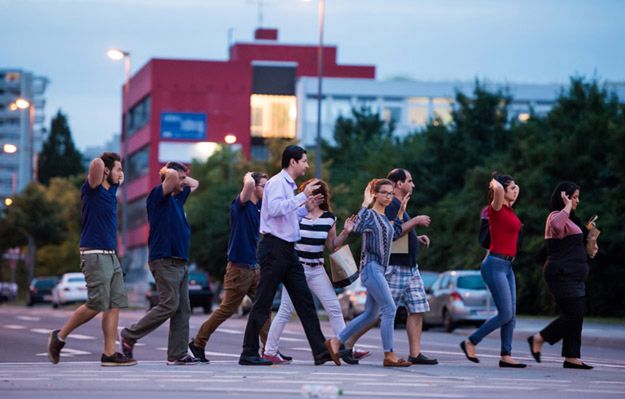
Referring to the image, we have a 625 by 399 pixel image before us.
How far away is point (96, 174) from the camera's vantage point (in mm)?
14617

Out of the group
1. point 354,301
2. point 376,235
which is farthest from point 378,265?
point 354,301

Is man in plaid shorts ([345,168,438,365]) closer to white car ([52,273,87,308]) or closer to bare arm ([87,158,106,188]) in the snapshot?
bare arm ([87,158,106,188])

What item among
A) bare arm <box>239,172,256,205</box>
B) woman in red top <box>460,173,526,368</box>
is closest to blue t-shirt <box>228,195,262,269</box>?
bare arm <box>239,172,256,205</box>

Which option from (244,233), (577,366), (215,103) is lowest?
(577,366)

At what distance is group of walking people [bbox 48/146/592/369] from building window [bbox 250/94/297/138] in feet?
306

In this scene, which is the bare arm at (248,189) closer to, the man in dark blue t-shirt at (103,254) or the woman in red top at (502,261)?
the man in dark blue t-shirt at (103,254)

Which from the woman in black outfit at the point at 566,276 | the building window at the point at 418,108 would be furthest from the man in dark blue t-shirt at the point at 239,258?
the building window at the point at 418,108

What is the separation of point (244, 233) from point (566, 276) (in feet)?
11.1

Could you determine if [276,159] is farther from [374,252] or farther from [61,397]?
[61,397]

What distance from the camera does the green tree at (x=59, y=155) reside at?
493 feet

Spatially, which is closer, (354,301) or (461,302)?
(461,302)

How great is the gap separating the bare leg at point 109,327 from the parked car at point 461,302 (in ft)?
67.2

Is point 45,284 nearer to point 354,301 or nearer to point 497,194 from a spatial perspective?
point 354,301

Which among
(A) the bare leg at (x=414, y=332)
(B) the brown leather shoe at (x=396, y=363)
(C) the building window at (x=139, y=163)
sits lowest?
(B) the brown leather shoe at (x=396, y=363)
